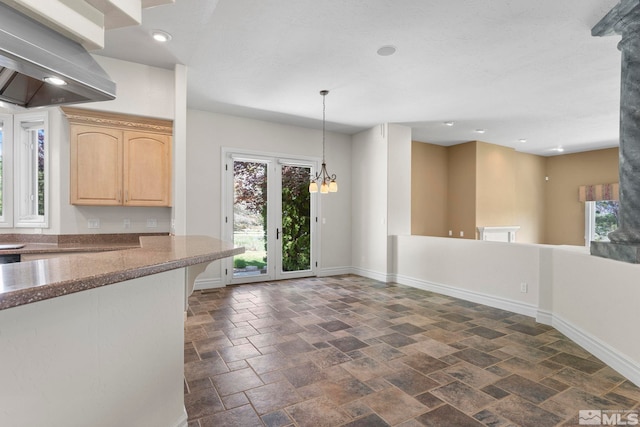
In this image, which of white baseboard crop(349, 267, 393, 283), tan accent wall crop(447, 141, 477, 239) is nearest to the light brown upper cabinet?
white baseboard crop(349, 267, 393, 283)

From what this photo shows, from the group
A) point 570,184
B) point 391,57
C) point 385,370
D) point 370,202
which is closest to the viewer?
point 385,370

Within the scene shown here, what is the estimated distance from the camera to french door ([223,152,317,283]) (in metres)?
5.89

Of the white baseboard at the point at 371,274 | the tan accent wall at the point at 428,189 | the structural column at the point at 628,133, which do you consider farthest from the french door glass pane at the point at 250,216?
the structural column at the point at 628,133

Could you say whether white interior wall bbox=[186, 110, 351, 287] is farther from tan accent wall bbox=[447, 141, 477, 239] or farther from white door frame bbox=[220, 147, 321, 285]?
tan accent wall bbox=[447, 141, 477, 239]

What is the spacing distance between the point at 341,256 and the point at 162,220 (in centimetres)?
375

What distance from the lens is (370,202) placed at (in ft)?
21.8

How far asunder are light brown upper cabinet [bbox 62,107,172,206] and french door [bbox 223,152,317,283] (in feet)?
5.84

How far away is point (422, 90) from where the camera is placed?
4.50 m

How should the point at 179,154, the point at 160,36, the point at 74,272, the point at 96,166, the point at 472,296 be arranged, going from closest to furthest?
the point at 74,272 < the point at 160,36 < the point at 96,166 < the point at 179,154 < the point at 472,296

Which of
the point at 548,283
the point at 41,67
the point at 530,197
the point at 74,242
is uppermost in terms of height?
the point at 41,67

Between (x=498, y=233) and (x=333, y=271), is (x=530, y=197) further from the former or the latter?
(x=333, y=271)

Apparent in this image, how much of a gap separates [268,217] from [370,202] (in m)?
2.03

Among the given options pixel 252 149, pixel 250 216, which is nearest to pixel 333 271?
pixel 250 216

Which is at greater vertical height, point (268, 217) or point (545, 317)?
point (268, 217)
